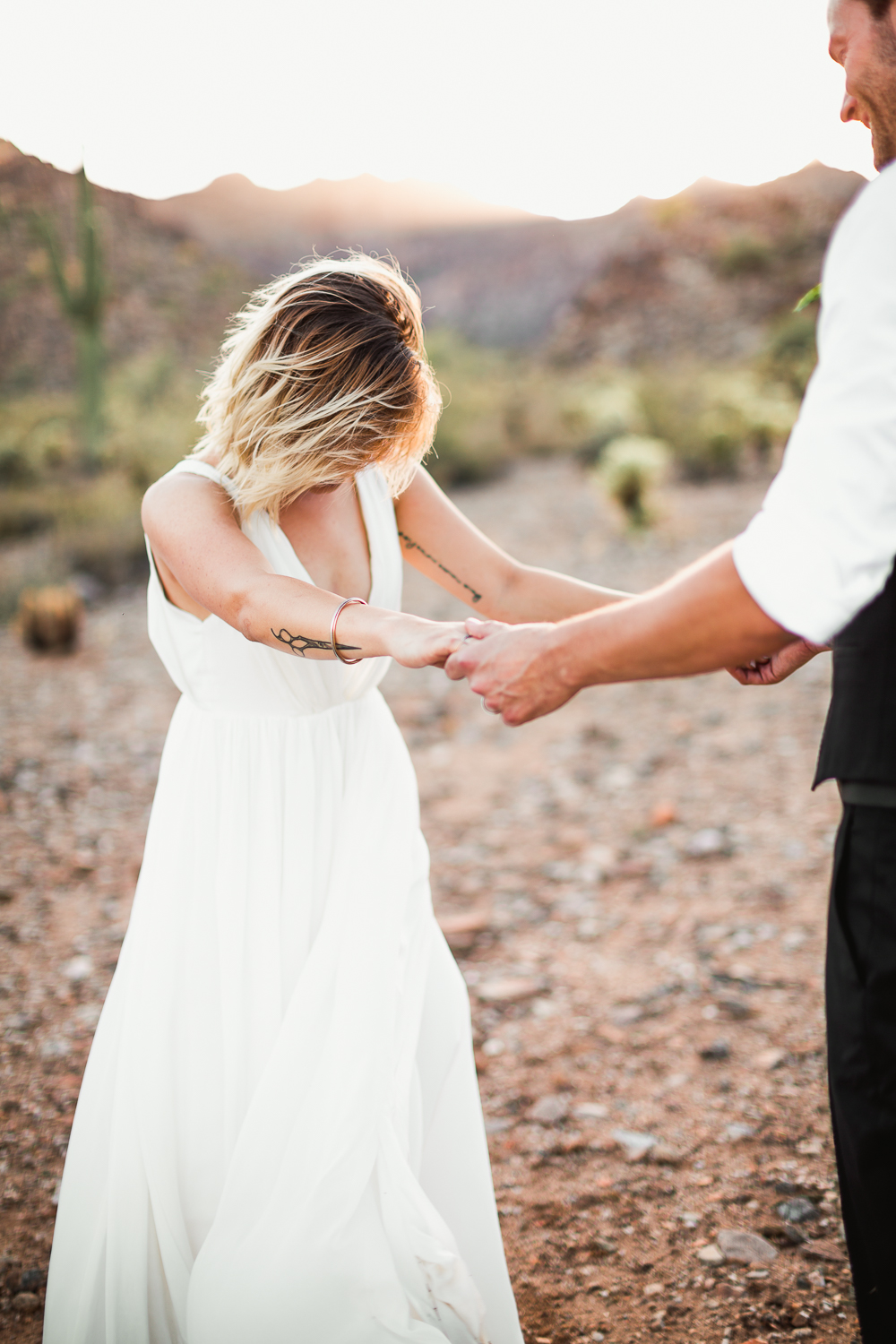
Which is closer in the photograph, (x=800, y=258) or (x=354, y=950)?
(x=354, y=950)

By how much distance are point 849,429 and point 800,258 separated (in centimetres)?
3115

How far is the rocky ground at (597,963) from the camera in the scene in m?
2.33

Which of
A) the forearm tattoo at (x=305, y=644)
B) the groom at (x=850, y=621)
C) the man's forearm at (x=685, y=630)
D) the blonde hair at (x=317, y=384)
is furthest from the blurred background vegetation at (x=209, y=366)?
the groom at (x=850, y=621)

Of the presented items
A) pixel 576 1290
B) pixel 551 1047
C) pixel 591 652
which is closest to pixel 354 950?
pixel 591 652

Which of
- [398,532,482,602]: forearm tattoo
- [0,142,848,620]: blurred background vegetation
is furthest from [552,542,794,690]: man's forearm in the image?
A: [0,142,848,620]: blurred background vegetation

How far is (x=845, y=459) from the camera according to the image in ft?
3.74

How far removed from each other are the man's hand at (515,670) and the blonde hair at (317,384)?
1.54ft

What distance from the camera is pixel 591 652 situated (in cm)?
148

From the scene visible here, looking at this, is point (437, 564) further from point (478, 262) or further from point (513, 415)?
point (478, 262)

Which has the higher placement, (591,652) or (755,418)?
(755,418)

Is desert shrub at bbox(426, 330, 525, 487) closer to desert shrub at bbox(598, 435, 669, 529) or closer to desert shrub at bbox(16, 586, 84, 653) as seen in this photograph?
desert shrub at bbox(598, 435, 669, 529)

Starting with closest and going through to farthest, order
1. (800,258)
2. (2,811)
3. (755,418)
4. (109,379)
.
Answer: (2,811) < (755,418) < (109,379) < (800,258)

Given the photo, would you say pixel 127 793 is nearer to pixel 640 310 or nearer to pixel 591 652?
pixel 591 652

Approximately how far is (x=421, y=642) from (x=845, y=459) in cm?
84
